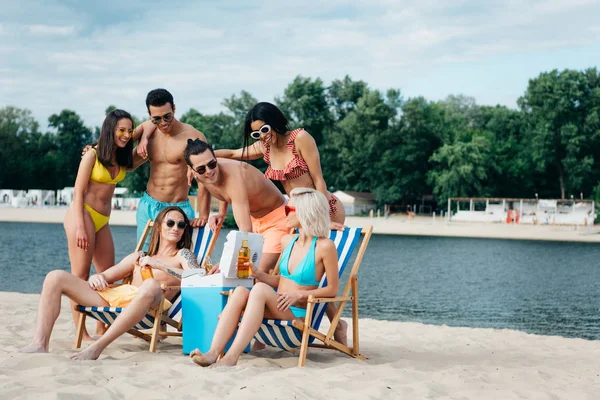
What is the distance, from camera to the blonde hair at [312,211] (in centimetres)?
445

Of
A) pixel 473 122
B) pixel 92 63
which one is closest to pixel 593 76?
pixel 473 122

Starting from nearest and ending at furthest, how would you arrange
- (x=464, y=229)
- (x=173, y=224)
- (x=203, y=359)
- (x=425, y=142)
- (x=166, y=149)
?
(x=203, y=359)
(x=173, y=224)
(x=166, y=149)
(x=464, y=229)
(x=425, y=142)

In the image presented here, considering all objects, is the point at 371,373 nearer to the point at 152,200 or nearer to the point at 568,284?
the point at 152,200

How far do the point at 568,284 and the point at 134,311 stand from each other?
19199 mm

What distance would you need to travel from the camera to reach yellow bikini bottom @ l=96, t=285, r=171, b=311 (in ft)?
15.7

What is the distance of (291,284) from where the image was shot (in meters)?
4.67

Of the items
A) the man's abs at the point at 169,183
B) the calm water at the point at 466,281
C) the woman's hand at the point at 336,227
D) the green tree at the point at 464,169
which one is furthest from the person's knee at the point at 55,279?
the green tree at the point at 464,169

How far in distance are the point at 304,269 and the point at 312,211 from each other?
1.29 ft

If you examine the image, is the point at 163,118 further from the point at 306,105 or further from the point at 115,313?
the point at 306,105

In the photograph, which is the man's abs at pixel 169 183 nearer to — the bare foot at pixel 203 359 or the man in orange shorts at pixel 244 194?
the man in orange shorts at pixel 244 194

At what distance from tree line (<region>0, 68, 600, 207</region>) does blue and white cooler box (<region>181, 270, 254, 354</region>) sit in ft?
169

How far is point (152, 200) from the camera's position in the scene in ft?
18.3

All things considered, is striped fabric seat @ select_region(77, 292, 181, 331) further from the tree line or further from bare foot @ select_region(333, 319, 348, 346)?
the tree line

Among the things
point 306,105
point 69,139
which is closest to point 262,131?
point 306,105
